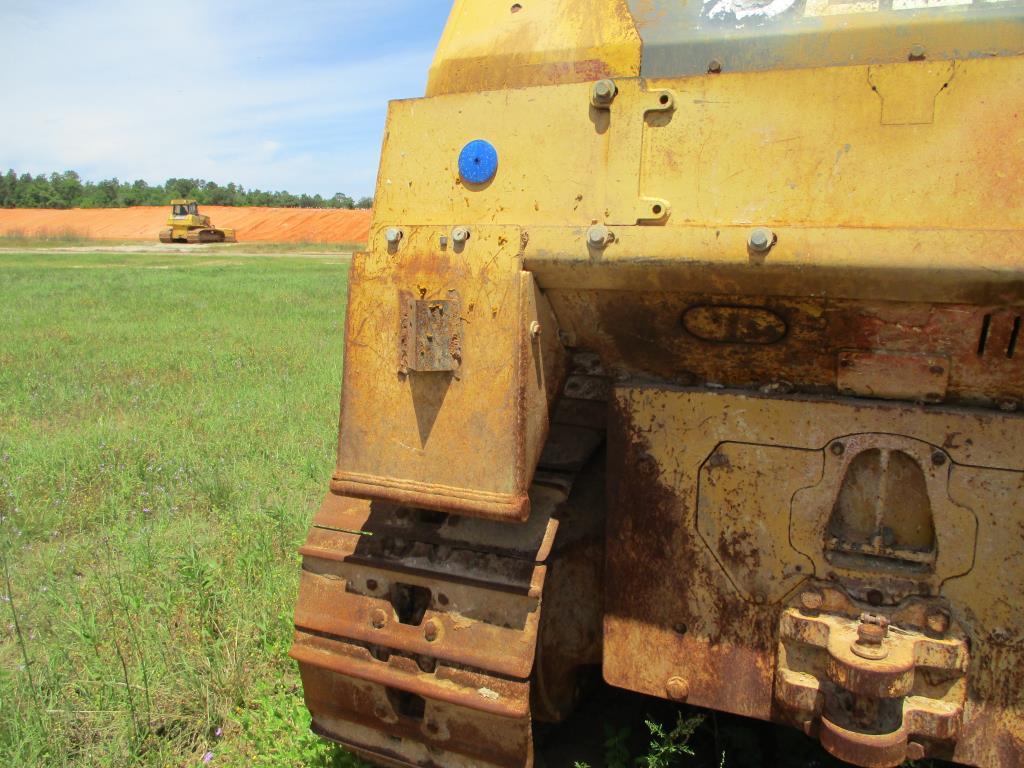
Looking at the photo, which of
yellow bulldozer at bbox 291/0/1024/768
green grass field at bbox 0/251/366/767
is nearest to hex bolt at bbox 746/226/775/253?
yellow bulldozer at bbox 291/0/1024/768

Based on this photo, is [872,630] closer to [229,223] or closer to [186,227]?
[186,227]

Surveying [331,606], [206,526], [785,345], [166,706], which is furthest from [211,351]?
[785,345]

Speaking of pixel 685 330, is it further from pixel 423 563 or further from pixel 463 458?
pixel 423 563

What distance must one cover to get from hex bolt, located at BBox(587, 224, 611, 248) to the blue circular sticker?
0.33m

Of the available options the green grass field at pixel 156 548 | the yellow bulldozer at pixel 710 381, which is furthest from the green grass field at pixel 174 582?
the yellow bulldozer at pixel 710 381

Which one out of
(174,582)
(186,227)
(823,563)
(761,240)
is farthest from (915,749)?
(186,227)

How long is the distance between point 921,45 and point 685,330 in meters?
0.80

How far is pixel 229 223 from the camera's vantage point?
5756cm

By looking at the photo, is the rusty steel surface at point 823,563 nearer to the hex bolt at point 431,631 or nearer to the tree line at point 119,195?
the hex bolt at point 431,631

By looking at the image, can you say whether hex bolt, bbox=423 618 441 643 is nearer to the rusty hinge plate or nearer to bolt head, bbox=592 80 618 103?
the rusty hinge plate

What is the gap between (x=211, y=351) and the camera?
9008mm

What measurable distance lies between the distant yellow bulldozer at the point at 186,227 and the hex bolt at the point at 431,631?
4204 cm

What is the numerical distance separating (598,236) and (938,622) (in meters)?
1.08

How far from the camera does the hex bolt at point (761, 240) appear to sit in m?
1.64
